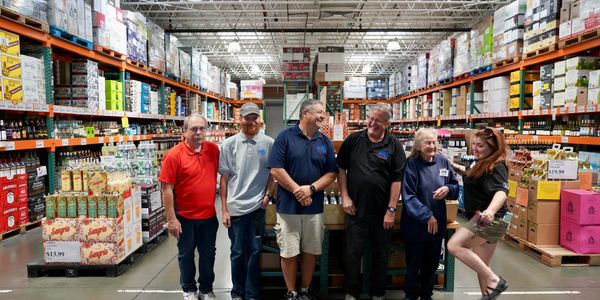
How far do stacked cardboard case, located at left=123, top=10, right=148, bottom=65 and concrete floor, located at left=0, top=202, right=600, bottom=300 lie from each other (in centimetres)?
499

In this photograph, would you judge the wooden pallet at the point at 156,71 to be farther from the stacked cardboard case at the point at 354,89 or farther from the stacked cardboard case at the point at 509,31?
the stacked cardboard case at the point at 354,89

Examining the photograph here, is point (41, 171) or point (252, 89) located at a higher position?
point (252, 89)

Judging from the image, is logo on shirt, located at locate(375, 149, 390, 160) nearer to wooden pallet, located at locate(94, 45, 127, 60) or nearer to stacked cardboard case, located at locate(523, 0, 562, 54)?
stacked cardboard case, located at locate(523, 0, 562, 54)

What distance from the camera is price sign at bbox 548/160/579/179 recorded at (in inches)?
181

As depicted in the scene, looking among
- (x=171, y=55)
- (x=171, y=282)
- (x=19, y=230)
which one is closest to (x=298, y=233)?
(x=171, y=282)

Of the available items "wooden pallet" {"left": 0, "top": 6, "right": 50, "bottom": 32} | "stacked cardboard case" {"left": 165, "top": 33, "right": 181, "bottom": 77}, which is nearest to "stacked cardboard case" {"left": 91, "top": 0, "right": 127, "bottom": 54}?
"wooden pallet" {"left": 0, "top": 6, "right": 50, "bottom": 32}

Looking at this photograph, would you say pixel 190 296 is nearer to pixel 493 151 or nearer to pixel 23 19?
pixel 493 151

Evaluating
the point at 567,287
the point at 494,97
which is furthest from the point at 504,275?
the point at 494,97

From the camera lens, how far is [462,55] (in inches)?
Answer: 368

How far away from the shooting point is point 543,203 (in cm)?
463

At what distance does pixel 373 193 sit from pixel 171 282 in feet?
7.88

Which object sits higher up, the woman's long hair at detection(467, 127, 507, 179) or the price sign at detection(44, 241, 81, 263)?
the woman's long hair at detection(467, 127, 507, 179)

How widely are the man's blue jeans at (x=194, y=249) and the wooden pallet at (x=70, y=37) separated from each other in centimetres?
473

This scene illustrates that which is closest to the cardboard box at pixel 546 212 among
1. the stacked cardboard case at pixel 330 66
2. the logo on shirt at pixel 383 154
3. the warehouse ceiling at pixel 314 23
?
the logo on shirt at pixel 383 154
